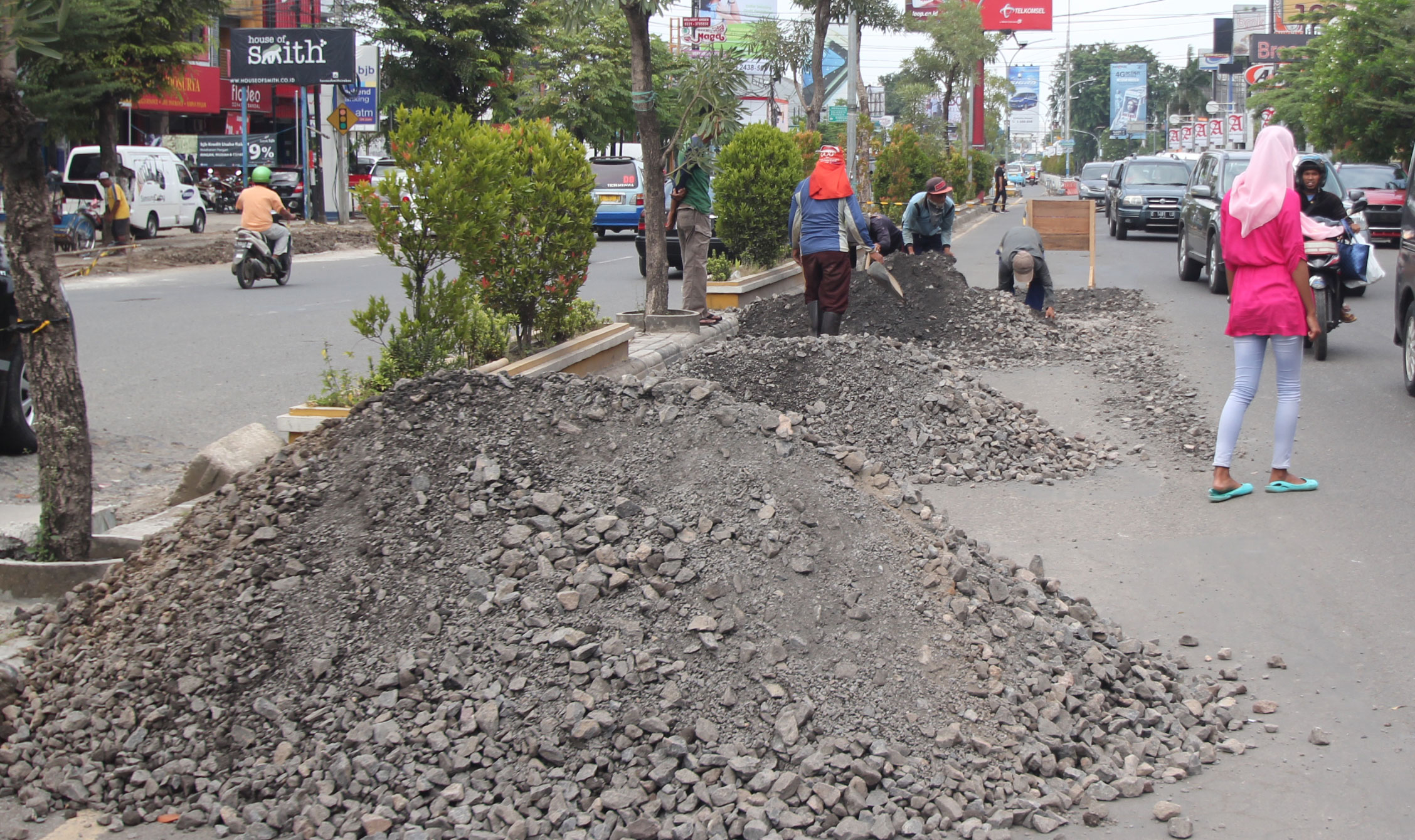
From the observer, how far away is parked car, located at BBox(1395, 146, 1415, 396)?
9.72 metres

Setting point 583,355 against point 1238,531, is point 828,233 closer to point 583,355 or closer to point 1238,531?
point 583,355

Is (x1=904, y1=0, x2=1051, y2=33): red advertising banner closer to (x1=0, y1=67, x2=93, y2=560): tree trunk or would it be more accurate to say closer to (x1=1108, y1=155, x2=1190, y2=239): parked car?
(x1=1108, y1=155, x2=1190, y2=239): parked car

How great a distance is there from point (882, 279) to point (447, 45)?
98.9 ft

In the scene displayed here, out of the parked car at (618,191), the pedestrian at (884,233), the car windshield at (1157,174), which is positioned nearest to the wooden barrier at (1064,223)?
the pedestrian at (884,233)

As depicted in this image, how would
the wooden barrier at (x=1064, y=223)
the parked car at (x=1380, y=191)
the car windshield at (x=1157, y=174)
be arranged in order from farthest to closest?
the car windshield at (x=1157, y=174) < the parked car at (x=1380, y=191) < the wooden barrier at (x=1064, y=223)

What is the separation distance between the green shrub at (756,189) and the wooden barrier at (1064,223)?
3.78 m

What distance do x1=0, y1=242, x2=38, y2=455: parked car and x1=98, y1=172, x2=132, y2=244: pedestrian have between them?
61.0 feet

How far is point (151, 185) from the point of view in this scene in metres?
28.9

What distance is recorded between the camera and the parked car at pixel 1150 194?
27781 millimetres

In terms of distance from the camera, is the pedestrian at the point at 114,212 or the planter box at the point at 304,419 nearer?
the planter box at the point at 304,419

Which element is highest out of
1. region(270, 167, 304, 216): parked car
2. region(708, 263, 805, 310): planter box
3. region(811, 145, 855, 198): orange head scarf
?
region(270, 167, 304, 216): parked car

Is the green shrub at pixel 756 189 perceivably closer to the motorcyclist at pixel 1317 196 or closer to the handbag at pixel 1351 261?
the motorcyclist at pixel 1317 196

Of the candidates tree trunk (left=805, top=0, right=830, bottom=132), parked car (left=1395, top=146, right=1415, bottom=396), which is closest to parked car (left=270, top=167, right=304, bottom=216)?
tree trunk (left=805, top=0, right=830, bottom=132)

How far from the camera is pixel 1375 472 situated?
7.39m
